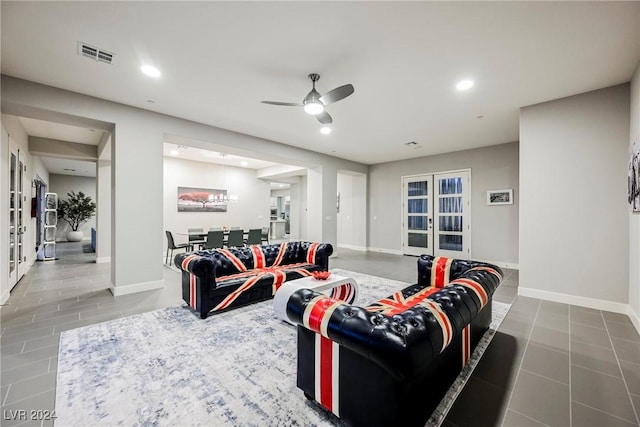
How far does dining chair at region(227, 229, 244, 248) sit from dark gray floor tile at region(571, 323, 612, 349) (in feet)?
20.7

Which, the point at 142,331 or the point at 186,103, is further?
the point at 186,103

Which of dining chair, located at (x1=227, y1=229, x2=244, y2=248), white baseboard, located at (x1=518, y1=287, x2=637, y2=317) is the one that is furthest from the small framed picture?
dining chair, located at (x1=227, y1=229, x2=244, y2=248)

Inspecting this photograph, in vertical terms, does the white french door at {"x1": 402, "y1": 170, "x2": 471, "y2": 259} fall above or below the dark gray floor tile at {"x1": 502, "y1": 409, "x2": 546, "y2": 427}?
above

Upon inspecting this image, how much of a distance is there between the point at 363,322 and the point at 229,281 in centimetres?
247

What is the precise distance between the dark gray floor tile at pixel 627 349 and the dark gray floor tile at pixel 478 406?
147 centimetres

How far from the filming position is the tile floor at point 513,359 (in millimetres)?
1734

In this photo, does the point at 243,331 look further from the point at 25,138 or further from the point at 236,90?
the point at 25,138

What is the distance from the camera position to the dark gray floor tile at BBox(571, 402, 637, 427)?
164 cm

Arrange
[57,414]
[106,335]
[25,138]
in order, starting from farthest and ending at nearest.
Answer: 1. [25,138]
2. [106,335]
3. [57,414]

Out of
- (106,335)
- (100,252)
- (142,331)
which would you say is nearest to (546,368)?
(142,331)

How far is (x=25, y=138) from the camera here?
210 inches

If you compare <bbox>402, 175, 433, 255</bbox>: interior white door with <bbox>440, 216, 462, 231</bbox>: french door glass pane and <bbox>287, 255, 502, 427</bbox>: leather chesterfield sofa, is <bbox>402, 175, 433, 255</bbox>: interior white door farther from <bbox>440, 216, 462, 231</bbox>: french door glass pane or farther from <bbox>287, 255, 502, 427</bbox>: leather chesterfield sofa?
<bbox>287, 255, 502, 427</bbox>: leather chesterfield sofa

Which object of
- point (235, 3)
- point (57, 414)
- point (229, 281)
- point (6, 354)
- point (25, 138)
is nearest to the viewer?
point (57, 414)

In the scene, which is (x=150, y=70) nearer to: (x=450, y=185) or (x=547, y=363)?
(x=547, y=363)
